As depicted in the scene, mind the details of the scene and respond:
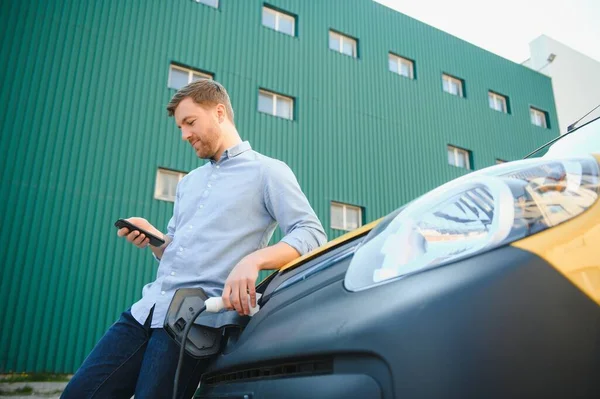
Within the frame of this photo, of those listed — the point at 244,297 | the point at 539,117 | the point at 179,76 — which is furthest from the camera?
the point at 539,117

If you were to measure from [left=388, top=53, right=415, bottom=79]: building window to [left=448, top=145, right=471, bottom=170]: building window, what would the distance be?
281 cm

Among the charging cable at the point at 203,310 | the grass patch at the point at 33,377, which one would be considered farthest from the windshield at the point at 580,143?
the grass patch at the point at 33,377

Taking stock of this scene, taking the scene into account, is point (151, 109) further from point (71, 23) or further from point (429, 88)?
point (429, 88)

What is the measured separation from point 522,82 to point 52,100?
16274 millimetres

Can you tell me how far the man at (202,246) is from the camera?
4.52 ft

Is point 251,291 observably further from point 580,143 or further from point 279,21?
point 279,21

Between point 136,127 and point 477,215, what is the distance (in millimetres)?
8834

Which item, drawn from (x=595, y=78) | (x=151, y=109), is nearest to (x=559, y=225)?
(x=151, y=109)

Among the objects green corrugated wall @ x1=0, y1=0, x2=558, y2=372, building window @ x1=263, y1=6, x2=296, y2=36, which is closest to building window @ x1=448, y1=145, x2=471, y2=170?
green corrugated wall @ x1=0, y1=0, x2=558, y2=372

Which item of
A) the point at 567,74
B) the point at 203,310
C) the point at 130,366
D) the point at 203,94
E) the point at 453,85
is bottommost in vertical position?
the point at 130,366

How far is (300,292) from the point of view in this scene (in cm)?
106

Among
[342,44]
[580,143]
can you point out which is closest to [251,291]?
[580,143]

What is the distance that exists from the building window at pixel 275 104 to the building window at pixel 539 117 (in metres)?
10.9

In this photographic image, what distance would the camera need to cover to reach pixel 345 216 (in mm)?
10641
